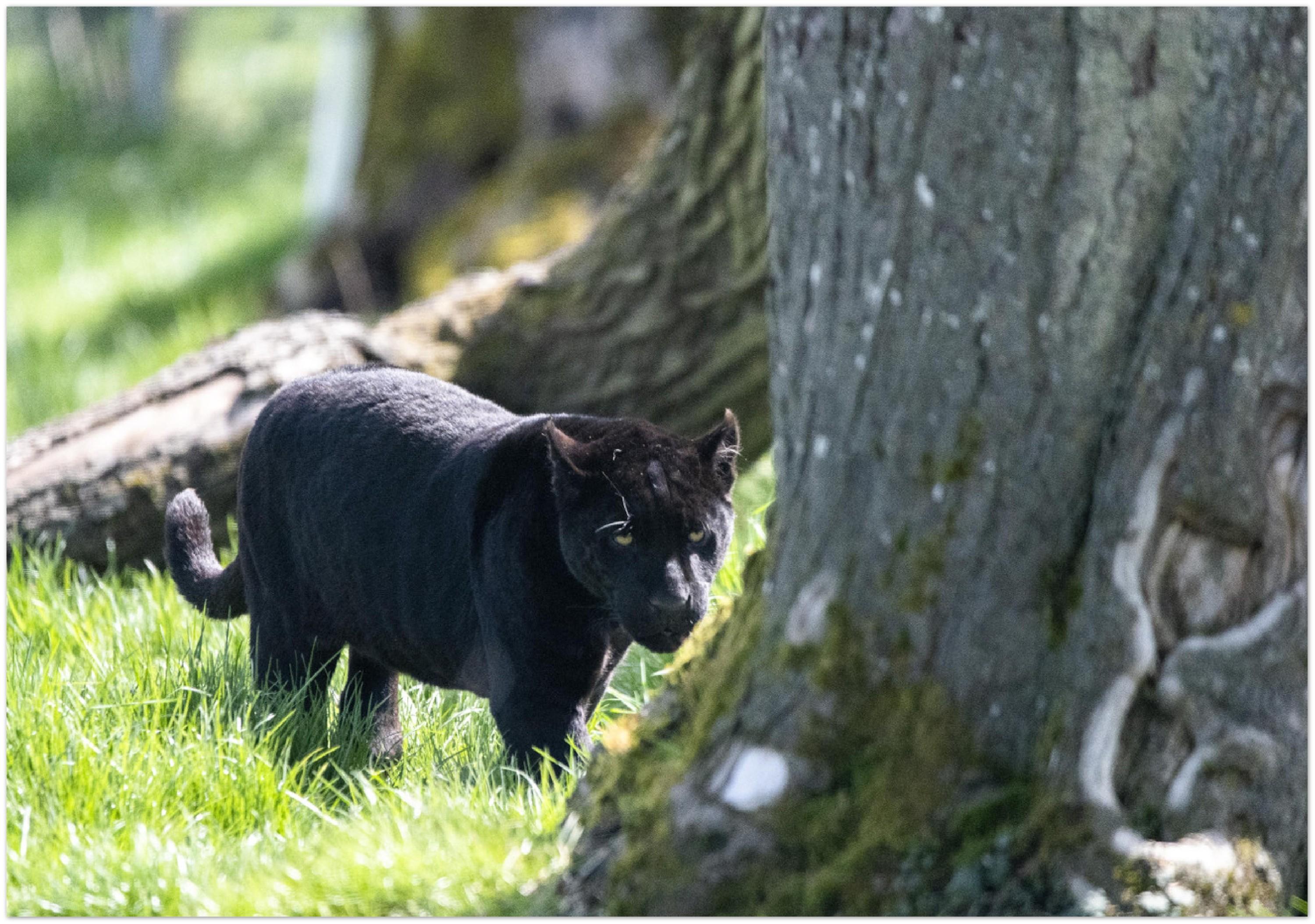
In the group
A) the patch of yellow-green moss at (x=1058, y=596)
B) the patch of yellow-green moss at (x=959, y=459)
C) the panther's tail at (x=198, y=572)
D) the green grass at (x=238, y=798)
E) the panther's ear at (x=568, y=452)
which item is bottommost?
the green grass at (x=238, y=798)

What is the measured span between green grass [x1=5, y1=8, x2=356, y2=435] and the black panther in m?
3.48

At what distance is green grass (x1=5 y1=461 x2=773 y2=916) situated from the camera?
2371mm

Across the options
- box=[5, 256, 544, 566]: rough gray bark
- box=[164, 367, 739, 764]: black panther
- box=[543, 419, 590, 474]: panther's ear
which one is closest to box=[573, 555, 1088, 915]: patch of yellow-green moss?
box=[164, 367, 739, 764]: black panther

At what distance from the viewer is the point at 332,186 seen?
1033cm

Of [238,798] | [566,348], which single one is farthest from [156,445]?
[238,798]

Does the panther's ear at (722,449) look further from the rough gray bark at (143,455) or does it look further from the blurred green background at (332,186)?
the blurred green background at (332,186)

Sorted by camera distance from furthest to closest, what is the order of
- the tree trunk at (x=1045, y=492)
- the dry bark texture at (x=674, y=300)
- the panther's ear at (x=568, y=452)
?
the dry bark texture at (x=674, y=300) < the panther's ear at (x=568, y=452) < the tree trunk at (x=1045, y=492)

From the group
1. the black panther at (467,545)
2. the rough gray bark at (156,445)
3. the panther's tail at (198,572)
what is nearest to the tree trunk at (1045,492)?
the black panther at (467,545)

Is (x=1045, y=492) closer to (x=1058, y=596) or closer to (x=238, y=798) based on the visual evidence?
(x=1058, y=596)

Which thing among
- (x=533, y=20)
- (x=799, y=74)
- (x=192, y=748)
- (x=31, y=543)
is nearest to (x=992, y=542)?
(x=799, y=74)

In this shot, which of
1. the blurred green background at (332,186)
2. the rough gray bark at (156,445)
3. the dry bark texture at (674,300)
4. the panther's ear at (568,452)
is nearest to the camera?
the panther's ear at (568,452)

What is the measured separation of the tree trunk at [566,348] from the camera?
4887 mm

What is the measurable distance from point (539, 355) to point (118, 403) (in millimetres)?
1568

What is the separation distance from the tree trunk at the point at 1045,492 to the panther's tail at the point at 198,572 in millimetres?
1960
